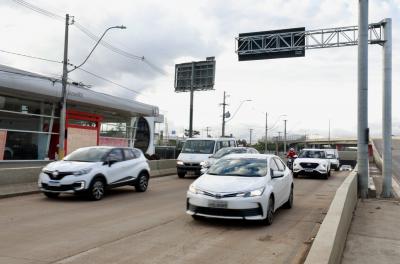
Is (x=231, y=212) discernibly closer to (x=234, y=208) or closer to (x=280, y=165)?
(x=234, y=208)

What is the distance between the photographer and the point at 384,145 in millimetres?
16922

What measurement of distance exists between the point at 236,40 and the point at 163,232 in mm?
19781

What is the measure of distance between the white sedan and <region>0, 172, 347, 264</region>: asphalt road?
0.33 metres

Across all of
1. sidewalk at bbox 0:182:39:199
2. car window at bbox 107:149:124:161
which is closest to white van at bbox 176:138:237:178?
car window at bbox 107:149:124:161

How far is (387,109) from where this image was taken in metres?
16.4

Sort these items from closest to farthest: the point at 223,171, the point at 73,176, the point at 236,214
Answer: the point at 236,214 < the point at 223,171 < the point at 73,176

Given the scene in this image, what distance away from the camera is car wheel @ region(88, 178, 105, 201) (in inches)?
481

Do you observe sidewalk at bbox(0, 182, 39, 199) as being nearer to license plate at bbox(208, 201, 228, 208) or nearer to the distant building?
license plate at bbox(208, 201, 228, 208)

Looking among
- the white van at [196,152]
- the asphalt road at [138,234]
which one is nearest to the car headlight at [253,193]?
the asphalt road at [138,234]

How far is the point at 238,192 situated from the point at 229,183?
41cm

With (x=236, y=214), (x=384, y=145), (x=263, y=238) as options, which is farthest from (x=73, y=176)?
(x=384, y=145)

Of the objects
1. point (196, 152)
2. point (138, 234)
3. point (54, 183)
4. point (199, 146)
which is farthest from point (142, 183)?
point (199, 146)

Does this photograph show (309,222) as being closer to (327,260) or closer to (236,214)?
(236,214)

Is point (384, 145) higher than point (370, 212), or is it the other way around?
point (384, 145)
